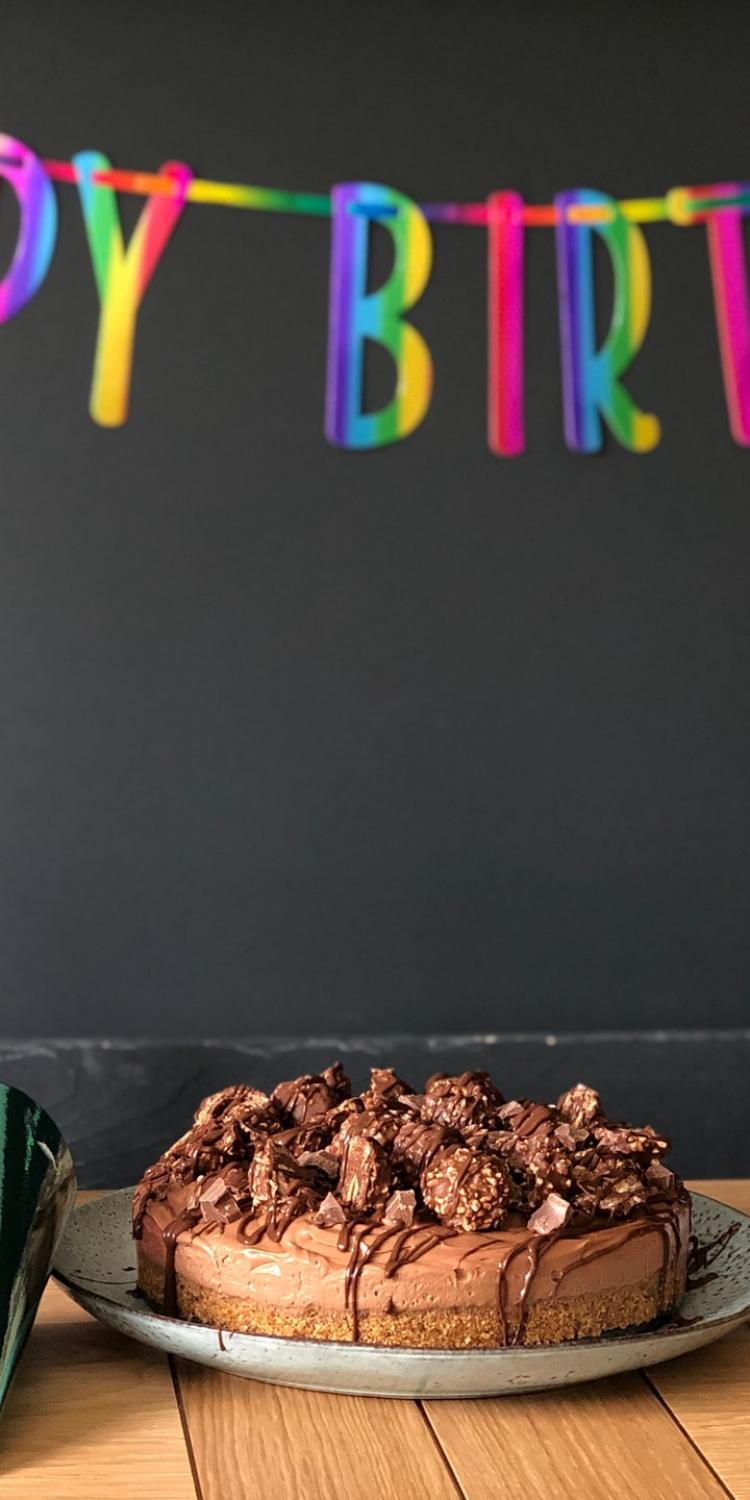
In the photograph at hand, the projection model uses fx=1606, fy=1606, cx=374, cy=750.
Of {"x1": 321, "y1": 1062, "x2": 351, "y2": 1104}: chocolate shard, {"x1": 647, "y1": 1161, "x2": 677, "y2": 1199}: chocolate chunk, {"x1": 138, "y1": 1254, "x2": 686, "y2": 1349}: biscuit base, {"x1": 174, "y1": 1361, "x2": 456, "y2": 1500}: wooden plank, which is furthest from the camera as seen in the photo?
{"x1": 321, "y1": 1062, "x2": 351, "y2": 1104}: chocolate shard

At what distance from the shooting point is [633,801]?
2.78 meters

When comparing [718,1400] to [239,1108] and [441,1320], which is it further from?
[239,1108]

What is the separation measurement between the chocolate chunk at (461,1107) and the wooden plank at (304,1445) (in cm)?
19

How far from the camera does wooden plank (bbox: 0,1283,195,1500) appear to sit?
0.86 m

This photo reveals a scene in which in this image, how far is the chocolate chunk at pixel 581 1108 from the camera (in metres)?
1.17

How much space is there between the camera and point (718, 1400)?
97cm

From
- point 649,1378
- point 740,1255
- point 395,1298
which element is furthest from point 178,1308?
point 740,1255

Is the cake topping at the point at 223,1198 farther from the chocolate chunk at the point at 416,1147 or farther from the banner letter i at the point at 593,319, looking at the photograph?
the banner letter i at the point at 593,319

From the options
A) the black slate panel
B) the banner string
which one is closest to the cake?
the black slate panel

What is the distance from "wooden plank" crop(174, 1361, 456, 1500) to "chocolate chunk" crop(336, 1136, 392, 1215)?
0.11 m

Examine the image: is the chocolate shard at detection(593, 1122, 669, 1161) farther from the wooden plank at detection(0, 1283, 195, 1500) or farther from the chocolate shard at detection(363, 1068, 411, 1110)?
the wooden plank at detection(0, 1283, 195, 1500)

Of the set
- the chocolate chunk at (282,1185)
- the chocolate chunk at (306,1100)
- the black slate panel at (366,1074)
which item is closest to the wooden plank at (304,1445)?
the chocolate chunk at (282,1185)

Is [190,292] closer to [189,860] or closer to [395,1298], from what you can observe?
[189,860]

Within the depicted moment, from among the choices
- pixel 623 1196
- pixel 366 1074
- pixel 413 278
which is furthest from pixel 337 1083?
pixel 413 278
